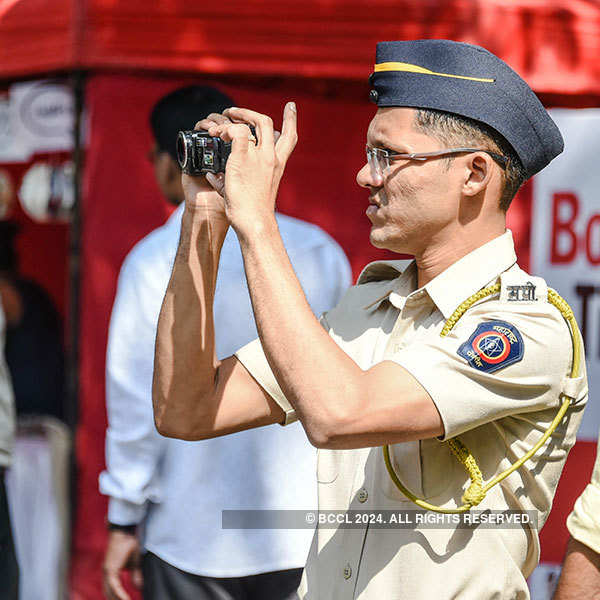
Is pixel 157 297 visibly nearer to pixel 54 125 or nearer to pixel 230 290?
pixel 230 290

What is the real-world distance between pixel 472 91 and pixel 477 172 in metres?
0.14

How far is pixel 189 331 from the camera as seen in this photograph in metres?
1.85

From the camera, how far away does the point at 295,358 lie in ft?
4.96

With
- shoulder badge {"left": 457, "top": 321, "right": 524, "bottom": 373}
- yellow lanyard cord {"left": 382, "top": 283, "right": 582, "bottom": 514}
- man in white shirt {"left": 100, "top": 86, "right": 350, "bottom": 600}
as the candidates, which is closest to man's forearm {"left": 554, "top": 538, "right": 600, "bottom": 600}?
yellow lanyard cord {"left": 382, "top": 283, "right": 582, "bottom": 514}

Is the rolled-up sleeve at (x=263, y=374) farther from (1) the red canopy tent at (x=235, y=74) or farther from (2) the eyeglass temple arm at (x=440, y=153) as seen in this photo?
(1) the red canopy tent at (x=235, y=74)

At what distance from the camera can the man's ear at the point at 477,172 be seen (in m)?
1.72

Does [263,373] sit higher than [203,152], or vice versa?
[203,152]

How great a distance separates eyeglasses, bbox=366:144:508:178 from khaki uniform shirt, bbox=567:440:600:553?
539mm

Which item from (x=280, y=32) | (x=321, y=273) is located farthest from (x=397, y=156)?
(x=280, y=32)

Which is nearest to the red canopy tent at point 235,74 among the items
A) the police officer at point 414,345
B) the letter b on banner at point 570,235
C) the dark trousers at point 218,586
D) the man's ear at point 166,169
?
the letter b on banner at point 570,235

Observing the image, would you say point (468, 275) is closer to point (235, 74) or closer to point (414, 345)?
point (414, 345)

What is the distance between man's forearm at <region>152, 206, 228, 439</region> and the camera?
1.85 meters

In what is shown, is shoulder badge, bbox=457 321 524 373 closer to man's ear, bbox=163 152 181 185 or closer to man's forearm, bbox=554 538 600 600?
man's forearm, bbox=554 538 600 600

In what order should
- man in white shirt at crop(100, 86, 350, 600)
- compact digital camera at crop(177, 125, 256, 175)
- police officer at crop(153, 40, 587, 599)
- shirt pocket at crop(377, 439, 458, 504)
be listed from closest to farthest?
police officer at crop(153, 40, 587, 599) → shirt pocket at crop(377, 439, 458, 504) → compact digital camera at crop(177, 125, 256, 175) → man in white shirt at crop(100, 86, 350, 600)
